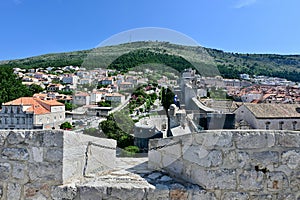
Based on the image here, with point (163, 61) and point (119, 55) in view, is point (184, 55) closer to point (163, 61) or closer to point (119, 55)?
point (163, 61)

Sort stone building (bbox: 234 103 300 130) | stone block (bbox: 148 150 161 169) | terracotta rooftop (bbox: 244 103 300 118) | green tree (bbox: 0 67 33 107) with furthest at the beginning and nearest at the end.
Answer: green tree (bbox: 0 67 33 107), terracotta rooftop (bbox: 244 103 300 118), stone building (bbox: 234 103 300 130), stone block (bbox: 148 150 161 169)

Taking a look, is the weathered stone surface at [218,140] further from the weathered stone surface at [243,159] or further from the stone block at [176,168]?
the stone block at [176,168]

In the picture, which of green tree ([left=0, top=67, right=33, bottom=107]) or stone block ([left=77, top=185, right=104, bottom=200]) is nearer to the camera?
stone block ([left=77, top=185, right=104, bottom=200])

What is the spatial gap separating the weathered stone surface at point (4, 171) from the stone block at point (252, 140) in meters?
2.24

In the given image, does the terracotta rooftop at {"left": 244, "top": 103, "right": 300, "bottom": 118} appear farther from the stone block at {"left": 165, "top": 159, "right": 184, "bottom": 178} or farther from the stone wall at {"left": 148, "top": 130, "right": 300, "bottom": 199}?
the stone block at {"left": 165, "top": 159, "right": 184, "bottom": 178}

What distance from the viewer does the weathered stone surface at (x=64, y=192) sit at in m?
2.28

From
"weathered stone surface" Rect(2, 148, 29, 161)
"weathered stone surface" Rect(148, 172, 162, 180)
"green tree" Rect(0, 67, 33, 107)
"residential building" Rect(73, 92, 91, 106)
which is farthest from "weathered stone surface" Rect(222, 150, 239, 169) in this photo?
"green tree" Rect(0, 67, 33, 107)

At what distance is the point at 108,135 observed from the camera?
4070 mm

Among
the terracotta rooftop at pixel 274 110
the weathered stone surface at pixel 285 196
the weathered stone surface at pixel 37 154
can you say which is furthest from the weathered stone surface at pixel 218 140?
the terracotta rooftop at pixel 274 110

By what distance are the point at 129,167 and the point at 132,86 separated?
57.7 inches

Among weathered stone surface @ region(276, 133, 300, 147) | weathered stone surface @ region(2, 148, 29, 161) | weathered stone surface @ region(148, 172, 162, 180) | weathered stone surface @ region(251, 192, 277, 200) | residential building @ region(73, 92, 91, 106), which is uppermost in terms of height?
residential building @ region(73, 92, 91, 106)

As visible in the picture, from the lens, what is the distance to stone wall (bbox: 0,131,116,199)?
229 cm

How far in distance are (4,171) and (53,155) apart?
0.57 m

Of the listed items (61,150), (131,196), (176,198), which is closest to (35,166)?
(61,150)
